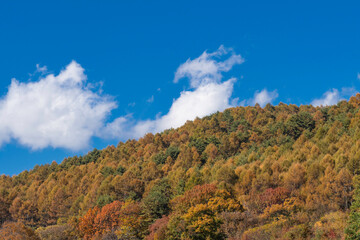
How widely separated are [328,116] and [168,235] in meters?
72.1

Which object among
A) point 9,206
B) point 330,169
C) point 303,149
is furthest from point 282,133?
point 9,206

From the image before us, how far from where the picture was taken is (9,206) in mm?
88250

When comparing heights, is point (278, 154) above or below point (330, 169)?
above

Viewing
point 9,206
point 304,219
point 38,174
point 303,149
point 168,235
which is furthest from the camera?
point 38,174

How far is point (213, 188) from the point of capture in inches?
1609

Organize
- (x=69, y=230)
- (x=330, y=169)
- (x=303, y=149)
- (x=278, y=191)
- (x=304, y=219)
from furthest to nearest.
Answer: (x=303, y=149) → (x=330, y=169) → (x=69, y=230) → (x=278, y=191) → (x=304, y=219)

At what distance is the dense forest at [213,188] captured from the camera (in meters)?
34.0

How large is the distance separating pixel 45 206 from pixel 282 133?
199ft

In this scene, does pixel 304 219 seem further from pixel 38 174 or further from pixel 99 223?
pixel 38 174

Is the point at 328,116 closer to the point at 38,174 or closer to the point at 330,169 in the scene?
the point at 330,169

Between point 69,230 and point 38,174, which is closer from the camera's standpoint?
point 69,230

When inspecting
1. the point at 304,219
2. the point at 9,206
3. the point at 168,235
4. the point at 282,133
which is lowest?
the point at 304,219

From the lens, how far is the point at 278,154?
238 ft

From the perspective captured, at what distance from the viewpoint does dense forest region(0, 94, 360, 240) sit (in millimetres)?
34000
